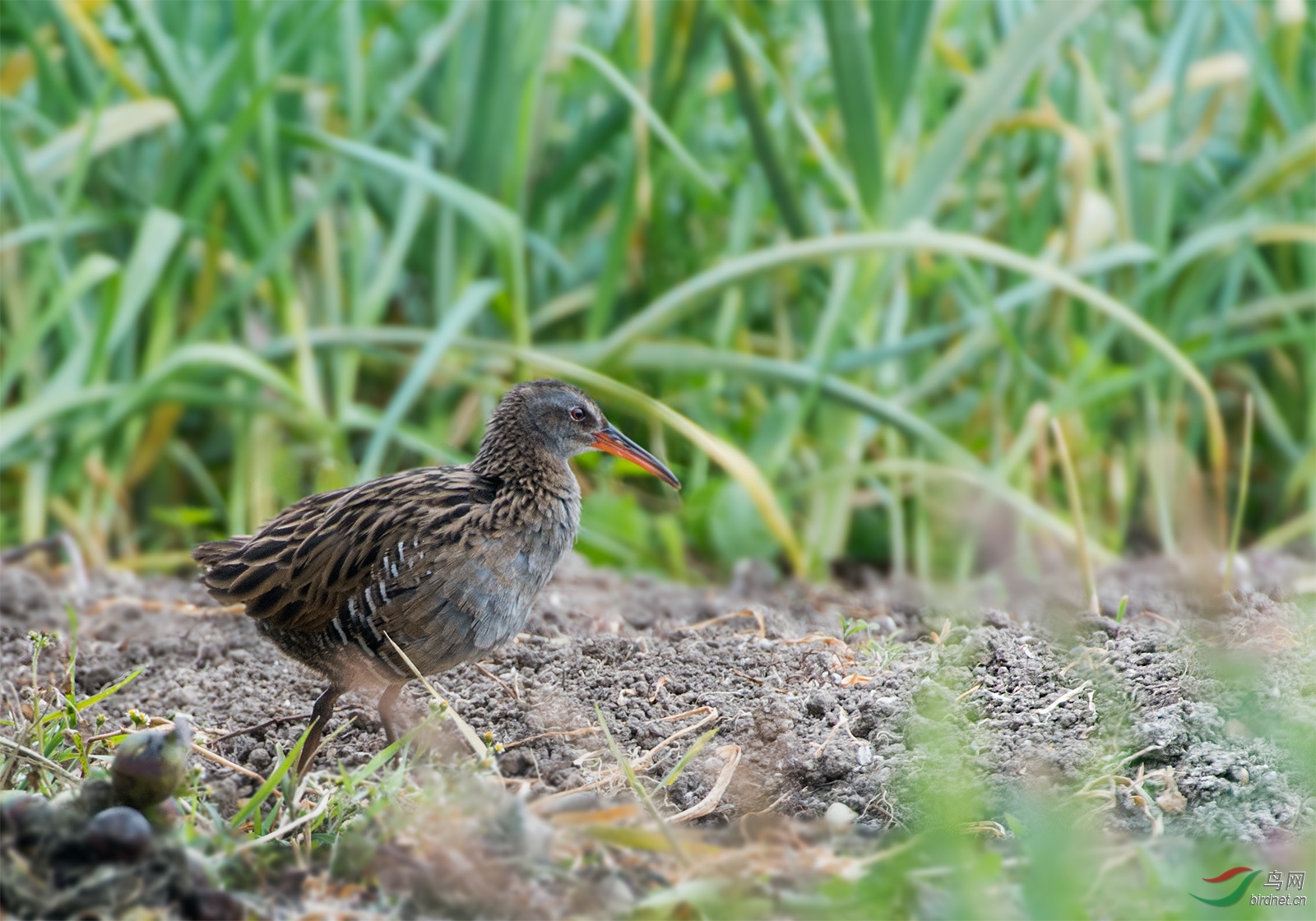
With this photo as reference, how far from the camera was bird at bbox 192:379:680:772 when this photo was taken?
2719 mm

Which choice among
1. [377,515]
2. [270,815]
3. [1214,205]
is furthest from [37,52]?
[1214,205]

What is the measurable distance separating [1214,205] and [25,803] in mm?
4478

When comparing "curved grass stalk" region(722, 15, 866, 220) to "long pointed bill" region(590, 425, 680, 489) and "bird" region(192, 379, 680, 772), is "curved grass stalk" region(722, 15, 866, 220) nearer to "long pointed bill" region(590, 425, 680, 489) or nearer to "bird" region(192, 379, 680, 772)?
"long pointed bill" region(590, 425, 680, 489)

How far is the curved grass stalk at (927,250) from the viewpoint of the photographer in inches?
164

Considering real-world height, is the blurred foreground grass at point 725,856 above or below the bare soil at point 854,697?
above

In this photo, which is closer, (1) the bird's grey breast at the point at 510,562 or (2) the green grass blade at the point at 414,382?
(1) the bird's grey breast at the point at 510,562

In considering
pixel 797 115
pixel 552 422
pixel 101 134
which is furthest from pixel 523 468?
pixel 101 134

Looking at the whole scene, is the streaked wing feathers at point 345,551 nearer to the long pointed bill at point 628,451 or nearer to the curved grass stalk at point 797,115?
the long pointed bill at point 628,451

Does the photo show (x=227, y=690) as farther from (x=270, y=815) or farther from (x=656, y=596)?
(x=656, y=596)

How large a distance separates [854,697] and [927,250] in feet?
6.26

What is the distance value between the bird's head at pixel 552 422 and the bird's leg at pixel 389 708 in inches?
22.1

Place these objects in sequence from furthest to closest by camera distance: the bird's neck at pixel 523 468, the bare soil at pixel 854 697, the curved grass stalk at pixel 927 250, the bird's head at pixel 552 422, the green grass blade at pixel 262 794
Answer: the curved grass stalk at pixel 927 250 → the bird's head at pixel 552 422 → the bird's neck at pixel 523 468 → the bare soil at pixel 854 697 → the green grass blade at pixel 262 794

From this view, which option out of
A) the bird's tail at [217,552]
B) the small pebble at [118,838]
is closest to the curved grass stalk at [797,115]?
the bird's tail at [217,552]

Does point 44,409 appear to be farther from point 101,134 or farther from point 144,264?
point 101,134
